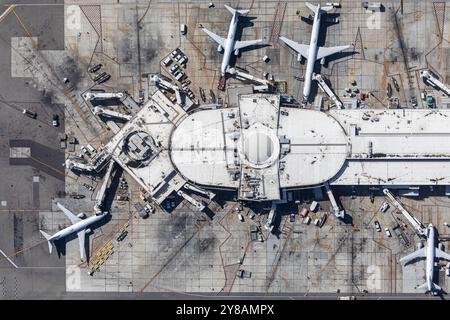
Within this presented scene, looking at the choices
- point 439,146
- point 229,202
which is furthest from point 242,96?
point 439,146

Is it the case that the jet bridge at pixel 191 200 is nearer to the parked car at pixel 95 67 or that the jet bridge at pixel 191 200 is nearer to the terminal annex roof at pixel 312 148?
the terminal annex roof at pixel 312 148

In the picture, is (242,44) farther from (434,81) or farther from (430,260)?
(430,260)

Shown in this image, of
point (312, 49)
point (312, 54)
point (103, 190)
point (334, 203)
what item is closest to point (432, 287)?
point (334, 203)

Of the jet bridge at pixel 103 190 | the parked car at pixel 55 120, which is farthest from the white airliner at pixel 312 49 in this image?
the parked car at pixel 55 120

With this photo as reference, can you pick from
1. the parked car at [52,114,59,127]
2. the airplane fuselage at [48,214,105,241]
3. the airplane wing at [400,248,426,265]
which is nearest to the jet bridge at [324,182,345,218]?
the airplane wing at [400,248,426,265]

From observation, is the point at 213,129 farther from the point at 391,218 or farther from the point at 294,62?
the point at 391,218

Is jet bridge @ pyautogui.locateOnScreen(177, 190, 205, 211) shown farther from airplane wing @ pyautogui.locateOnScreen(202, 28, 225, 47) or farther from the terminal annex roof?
airplane wing @ pyautogui.locateOnScreen(202, 28, 225, 47)
